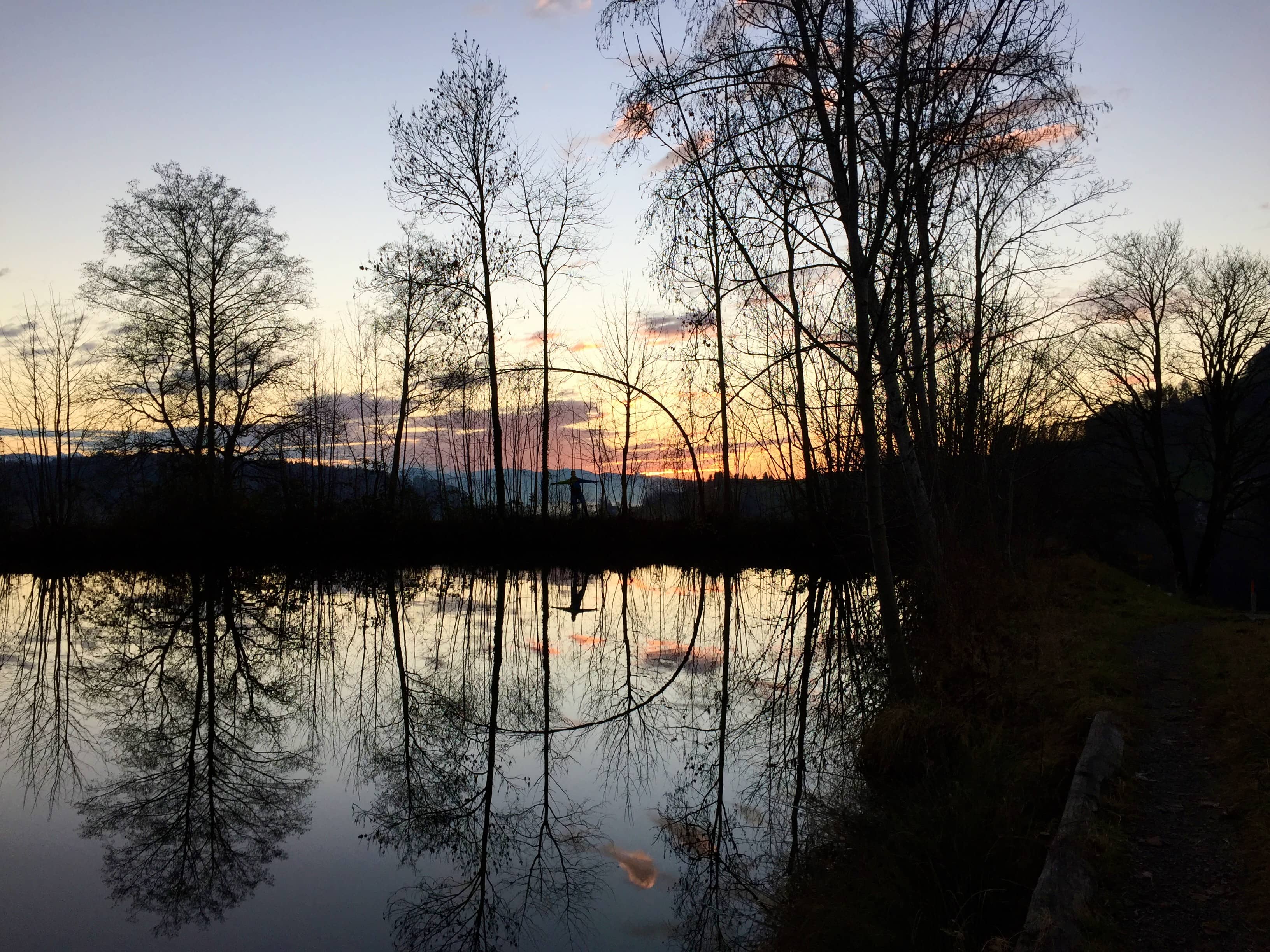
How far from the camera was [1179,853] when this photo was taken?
404 centimetres

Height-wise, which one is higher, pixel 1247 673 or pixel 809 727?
pixel 1247 673

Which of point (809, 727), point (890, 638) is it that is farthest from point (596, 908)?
point (809, 727)

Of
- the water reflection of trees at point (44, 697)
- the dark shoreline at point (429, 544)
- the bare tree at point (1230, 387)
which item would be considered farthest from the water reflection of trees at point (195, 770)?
the bare tree at point (1230, 387)

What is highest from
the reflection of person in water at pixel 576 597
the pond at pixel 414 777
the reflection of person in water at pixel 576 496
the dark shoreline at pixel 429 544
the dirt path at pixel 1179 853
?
the reflection of person in water at pixel 576 496

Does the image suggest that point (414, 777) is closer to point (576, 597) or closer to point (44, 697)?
point (44, 697)

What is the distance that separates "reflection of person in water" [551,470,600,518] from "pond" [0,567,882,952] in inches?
458

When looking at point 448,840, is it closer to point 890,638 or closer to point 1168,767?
point 890,638

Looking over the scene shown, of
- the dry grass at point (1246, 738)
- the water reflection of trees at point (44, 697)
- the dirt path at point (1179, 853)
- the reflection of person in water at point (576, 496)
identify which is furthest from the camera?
the reflection of person in water at point (576, 496)

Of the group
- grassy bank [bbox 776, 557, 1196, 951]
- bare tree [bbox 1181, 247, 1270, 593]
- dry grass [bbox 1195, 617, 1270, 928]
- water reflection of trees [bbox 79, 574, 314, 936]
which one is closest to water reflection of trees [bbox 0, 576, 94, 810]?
water reflection of trees [bbox 79, 574, 314, 936]

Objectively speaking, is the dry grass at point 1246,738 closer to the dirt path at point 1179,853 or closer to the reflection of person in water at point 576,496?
the dirt path at point 1179,853

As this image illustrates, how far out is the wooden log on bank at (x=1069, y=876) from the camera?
311 cm

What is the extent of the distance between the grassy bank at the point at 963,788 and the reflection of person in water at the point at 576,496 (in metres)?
16.3

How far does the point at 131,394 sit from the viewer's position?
25453mm

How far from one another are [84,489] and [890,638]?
27.5m
